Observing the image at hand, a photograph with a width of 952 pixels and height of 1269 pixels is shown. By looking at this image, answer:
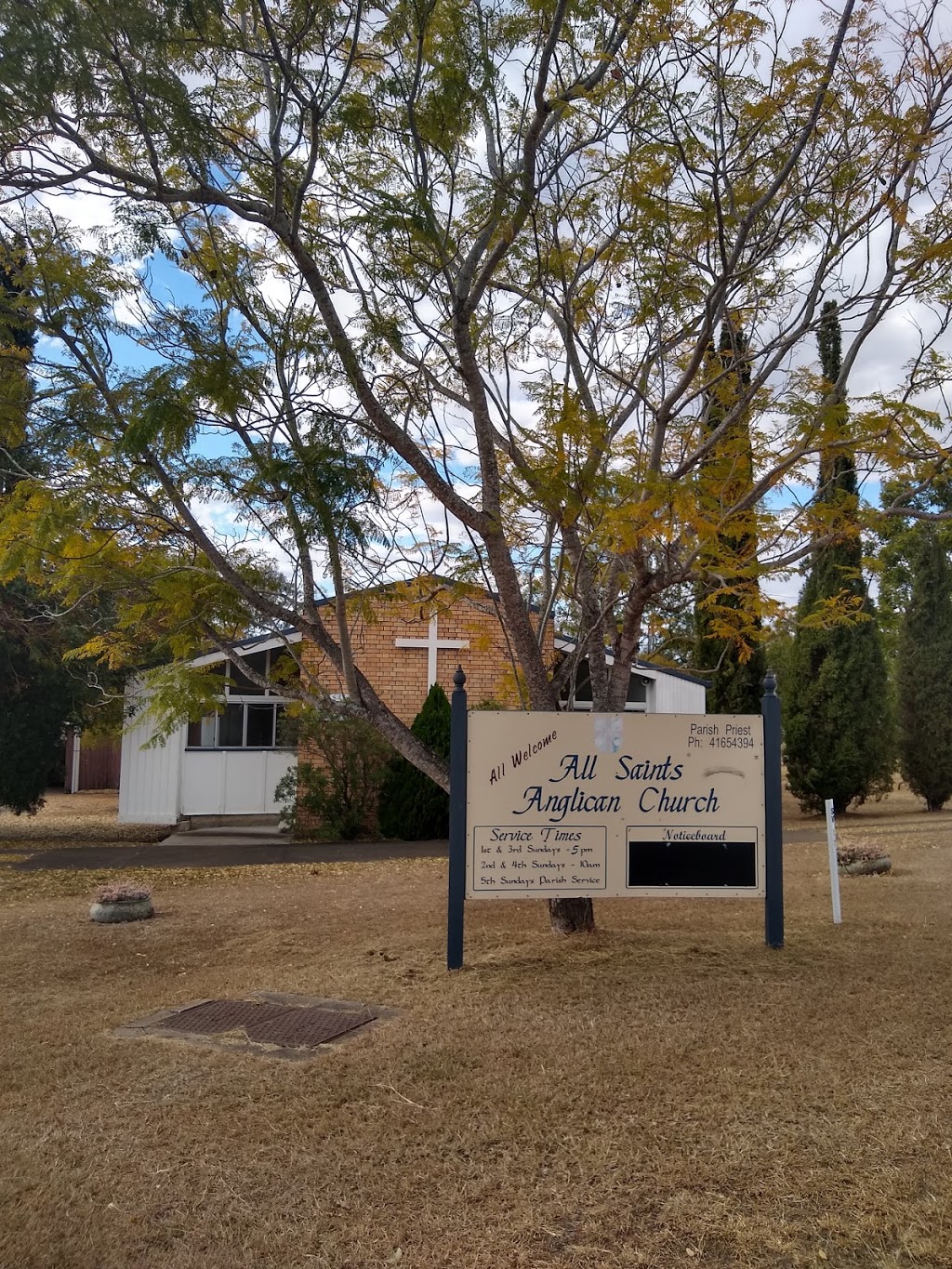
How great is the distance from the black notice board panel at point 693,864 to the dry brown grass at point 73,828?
40.9 ft

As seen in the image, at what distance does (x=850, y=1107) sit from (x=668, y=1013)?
1593 mm

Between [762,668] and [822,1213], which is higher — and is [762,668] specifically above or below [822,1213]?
above

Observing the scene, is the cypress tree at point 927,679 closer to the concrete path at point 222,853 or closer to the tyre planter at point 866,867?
the tyre planter at point 866,867

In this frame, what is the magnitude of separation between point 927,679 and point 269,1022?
62.4 feet

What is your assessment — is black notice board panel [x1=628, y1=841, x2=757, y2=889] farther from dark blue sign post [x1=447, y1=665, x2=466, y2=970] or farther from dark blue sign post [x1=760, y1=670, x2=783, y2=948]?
→ dark blue sign post [x1=447, y1=665, x2=466, y2=970]

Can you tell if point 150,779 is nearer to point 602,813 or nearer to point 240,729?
point 240,729

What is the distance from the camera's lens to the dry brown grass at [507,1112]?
370 cm

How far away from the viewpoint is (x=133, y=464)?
829 cm

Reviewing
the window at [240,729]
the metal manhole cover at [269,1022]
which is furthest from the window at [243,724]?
the metal manhole cover at [269,1022]

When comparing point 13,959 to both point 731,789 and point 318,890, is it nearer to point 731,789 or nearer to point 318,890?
point 318,890

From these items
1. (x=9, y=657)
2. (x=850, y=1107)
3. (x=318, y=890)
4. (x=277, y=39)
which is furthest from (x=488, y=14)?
(x=9, y=657)

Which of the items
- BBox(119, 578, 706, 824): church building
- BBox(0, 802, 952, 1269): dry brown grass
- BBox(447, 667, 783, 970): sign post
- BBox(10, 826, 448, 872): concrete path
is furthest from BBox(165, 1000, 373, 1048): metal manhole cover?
BBox(119, 578, 706, 824): church building

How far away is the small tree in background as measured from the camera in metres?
17.6

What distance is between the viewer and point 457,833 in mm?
7562
